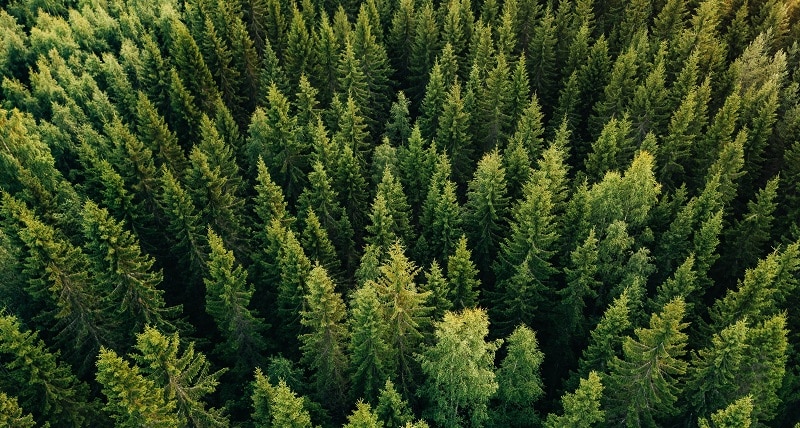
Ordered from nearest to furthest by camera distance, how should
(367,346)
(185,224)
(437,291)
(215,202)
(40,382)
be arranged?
(40,382) → (367,346) → (437,291) → (185,224) → (215,202)

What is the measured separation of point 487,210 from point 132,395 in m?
25.2

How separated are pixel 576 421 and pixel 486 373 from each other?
560cm

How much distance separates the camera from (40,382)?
3194cm

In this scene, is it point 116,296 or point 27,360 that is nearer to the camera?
point 27,360

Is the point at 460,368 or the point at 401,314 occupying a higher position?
the point at 401,314

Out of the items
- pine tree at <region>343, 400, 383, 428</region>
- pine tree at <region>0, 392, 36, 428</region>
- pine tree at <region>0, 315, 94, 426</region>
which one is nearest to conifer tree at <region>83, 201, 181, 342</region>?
pine tree at <region>0, 315, 94, 426</region>

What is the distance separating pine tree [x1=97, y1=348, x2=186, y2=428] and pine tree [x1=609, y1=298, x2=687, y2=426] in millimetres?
23613

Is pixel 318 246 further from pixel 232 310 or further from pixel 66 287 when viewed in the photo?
pixel 66 287

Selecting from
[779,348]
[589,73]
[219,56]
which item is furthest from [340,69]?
[779,348]

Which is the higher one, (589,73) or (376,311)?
(589,73)

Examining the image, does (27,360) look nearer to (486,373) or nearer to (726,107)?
(486,373)

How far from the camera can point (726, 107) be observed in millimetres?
46875

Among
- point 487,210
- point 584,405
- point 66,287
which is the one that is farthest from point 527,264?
point 66,287

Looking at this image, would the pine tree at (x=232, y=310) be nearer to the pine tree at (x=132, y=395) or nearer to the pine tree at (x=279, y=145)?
the pine tree at (x=132, y=395)
